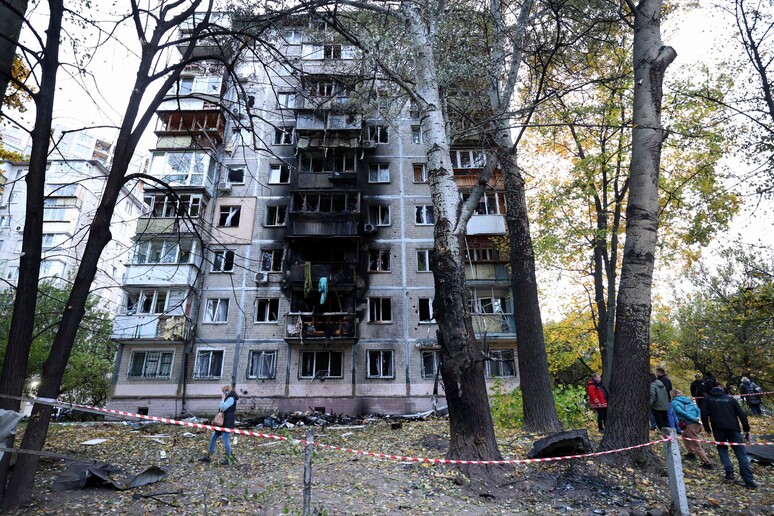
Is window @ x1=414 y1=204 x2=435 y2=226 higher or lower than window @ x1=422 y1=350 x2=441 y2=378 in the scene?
higher

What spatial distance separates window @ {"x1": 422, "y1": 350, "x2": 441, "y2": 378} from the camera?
22438 mm

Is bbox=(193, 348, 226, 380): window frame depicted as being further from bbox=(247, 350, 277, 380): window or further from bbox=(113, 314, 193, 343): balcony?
bbox=(247, 350, 277, 380): window

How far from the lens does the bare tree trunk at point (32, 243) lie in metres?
5.16

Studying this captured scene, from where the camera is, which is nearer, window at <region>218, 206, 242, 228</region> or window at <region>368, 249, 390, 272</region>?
window at <region>368, 249, 390, 272</region>

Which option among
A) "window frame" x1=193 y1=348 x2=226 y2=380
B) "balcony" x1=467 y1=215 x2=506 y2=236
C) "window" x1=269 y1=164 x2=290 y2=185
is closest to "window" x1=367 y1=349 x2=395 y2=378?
"window frame" x1=193 y1=348 x2=226 y2=380

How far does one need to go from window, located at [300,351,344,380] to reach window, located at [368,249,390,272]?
5.16 meters

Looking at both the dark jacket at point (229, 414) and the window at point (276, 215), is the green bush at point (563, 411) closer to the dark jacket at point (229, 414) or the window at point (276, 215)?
the dark jacket at point (229, 414)

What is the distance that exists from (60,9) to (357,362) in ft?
62.7

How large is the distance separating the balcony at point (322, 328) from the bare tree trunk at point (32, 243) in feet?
54.5

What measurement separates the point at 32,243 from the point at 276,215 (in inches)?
778

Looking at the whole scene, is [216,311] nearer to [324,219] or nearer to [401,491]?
[324,219]

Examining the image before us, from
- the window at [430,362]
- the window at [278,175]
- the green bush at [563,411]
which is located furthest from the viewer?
the window at [278,175]

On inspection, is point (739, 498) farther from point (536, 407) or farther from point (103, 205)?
point (103, 205)

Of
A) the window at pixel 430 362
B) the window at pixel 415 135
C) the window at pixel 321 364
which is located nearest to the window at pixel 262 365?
the window at pixel 321 364
